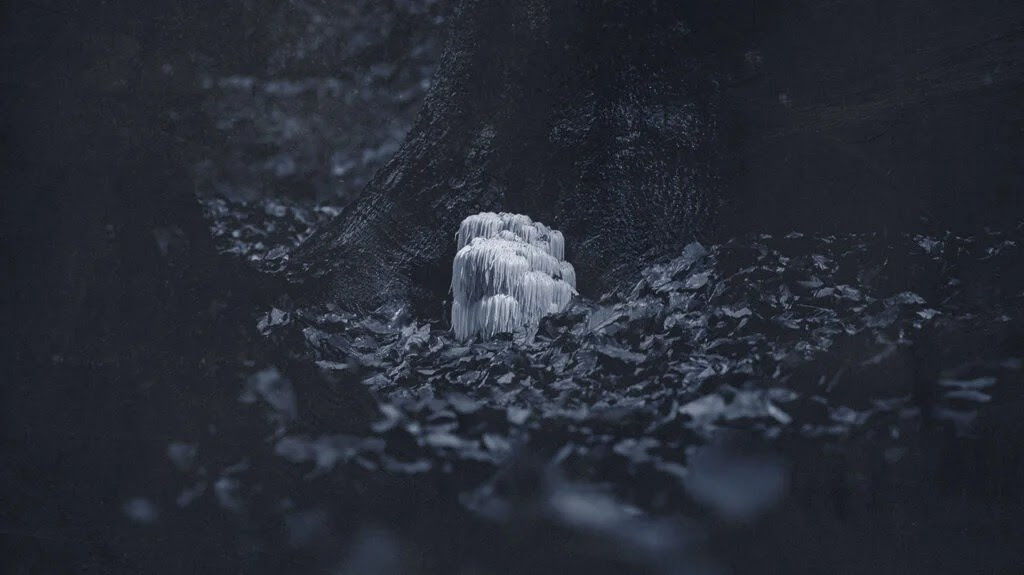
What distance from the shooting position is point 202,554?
2021 mm

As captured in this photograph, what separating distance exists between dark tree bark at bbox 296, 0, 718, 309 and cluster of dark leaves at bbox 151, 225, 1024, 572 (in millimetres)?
237

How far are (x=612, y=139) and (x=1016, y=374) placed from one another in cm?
146

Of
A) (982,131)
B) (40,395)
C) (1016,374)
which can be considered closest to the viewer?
(1016,374)

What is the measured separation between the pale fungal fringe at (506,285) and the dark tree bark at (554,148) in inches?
6.0

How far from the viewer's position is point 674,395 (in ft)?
6.98

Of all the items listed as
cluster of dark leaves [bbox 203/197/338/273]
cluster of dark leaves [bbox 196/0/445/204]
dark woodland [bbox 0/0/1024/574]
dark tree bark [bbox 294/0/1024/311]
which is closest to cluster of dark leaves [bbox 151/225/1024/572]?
dark woodland [bbox 0/0/1024/574]

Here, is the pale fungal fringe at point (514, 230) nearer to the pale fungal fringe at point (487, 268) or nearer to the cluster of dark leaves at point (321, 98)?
the pale fungal fringe at point (487, 268)

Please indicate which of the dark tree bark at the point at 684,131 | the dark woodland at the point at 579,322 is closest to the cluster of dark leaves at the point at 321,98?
the dark woodland at the point at 579,322

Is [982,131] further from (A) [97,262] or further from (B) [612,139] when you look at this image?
(A) [97,262]

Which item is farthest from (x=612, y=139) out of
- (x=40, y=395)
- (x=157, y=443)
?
(x=40, y=395)

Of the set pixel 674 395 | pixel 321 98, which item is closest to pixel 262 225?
pixel 321 98

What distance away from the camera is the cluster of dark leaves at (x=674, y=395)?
1.83 m

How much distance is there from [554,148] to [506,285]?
614 millimetres

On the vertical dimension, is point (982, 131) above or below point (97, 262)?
above
